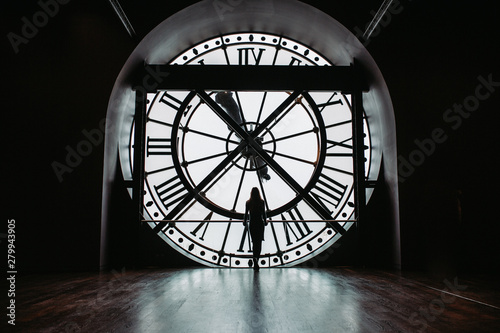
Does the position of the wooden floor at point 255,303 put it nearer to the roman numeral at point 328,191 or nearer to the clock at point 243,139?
the clock at point 243,139

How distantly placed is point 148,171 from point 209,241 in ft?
3.64

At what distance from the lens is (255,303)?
7.72 ft

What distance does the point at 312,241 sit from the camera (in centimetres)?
475

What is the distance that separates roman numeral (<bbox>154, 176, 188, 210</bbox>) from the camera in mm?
4742

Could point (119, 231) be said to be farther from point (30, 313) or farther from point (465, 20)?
point (465, 20)

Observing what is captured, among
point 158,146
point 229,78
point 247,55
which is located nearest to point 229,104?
point 229,78

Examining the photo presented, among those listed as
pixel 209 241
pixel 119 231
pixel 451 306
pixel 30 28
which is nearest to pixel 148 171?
pixel 119 231

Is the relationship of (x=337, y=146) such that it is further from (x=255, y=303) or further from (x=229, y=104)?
(x=255, y=303)

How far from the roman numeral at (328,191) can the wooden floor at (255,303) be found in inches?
49.8

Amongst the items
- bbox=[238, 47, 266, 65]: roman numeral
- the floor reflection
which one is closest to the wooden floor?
the floor reflection

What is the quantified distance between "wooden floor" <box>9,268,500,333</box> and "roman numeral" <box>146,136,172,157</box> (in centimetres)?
160

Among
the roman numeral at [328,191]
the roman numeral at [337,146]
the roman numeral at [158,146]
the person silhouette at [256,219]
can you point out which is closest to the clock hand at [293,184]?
the roman numeral at [328,191]

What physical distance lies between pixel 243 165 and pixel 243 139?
340 mm

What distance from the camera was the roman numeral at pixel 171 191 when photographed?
15.6ft
